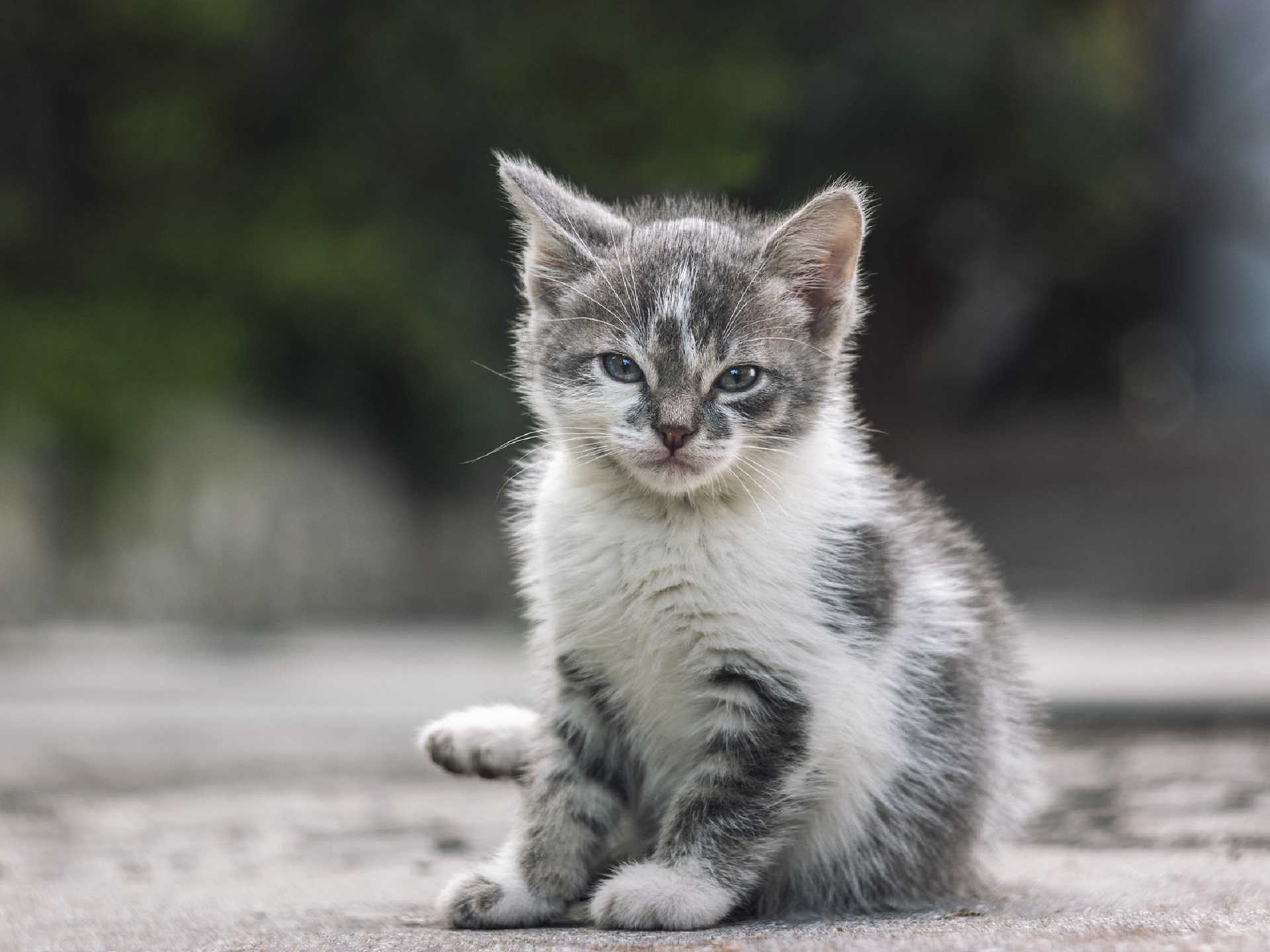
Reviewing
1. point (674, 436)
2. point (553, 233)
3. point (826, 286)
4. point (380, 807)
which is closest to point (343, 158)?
point (380, 807)

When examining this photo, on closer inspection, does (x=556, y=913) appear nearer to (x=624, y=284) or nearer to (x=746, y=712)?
(x=746, y=712)

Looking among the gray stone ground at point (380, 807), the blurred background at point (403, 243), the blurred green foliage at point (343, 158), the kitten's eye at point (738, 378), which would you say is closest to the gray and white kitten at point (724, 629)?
the kitten's eye at point (738, 378)

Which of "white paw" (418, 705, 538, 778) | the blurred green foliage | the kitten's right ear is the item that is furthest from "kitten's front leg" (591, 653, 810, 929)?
the blurred green foliage

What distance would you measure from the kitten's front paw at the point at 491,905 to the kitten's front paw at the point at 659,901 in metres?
0.16

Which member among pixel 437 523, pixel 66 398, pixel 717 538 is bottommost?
pixel 437 523

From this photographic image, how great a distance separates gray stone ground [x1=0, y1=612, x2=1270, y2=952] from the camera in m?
2.38

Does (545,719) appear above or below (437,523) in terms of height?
above

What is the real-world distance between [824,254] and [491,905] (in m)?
1.37

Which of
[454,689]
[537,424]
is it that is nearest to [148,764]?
[454,689]

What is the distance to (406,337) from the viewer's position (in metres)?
9.88

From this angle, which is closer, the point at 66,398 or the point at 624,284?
the point at 624,284

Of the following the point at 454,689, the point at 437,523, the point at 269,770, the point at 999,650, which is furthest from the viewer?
the point at 437,523

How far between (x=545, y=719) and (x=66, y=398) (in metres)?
7.28

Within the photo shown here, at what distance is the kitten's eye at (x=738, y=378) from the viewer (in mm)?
2713
